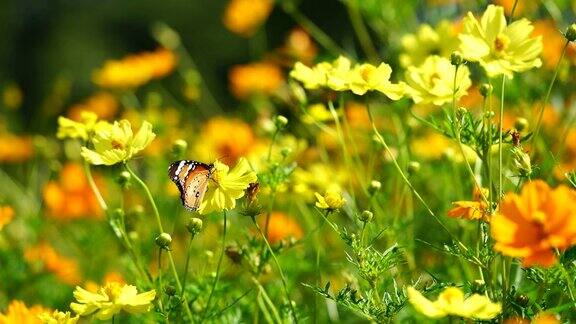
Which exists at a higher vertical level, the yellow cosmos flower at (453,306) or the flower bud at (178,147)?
the yellow cosmos flower at (453,306)

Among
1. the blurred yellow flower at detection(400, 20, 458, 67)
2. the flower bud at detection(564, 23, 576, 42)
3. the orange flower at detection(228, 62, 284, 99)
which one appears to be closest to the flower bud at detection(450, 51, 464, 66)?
the flower bud at detection(564, 23, 576, 42)

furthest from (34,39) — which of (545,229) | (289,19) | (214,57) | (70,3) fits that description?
(545,229)

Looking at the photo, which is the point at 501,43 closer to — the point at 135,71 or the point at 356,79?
the point at 356,79

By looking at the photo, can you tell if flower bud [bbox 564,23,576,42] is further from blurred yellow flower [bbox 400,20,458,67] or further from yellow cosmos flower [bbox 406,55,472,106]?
blurred yellow flower [bbox 400,20,458,67]

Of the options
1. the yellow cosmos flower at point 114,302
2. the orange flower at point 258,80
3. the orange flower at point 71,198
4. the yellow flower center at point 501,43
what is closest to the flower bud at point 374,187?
the yellow flower center at point 501,43

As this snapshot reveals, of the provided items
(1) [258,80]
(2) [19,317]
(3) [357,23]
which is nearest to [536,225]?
(2) [19,317]

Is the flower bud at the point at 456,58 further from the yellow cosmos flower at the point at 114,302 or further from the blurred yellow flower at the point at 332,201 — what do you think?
the yellow cosmos flower at the point at 114,302

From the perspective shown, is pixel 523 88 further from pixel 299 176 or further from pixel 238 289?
pixel 238 289
